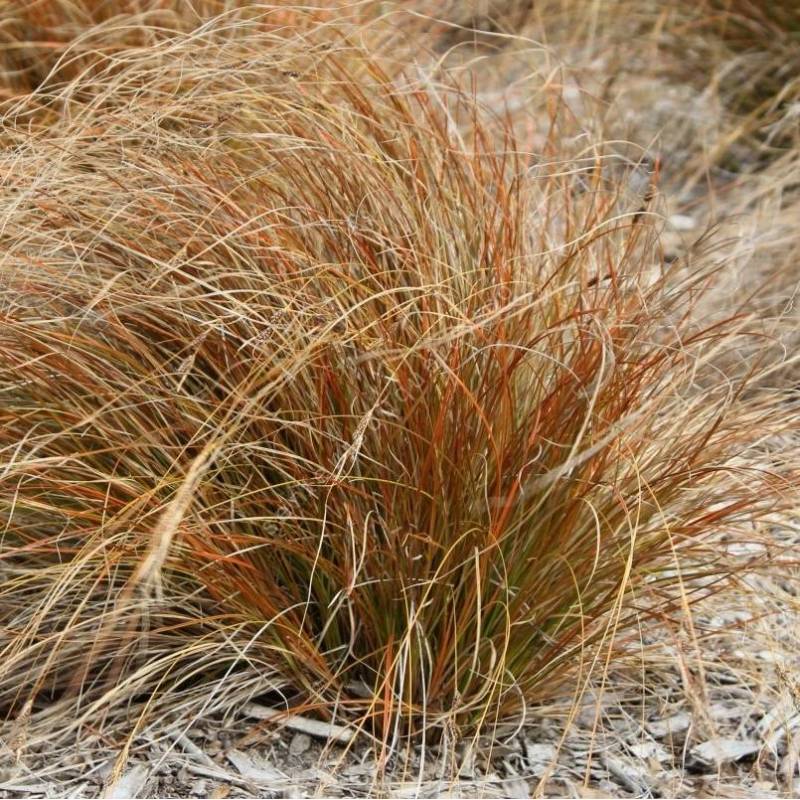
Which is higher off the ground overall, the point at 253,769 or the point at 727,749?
the point at 253,769

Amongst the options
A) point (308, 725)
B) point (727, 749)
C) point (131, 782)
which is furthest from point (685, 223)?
point (131, 782)

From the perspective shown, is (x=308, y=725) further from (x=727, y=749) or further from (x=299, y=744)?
(x=727, y=749)

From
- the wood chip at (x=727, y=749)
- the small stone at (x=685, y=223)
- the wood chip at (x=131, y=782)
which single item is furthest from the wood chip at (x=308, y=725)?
the small stone at (x=685, y=223)

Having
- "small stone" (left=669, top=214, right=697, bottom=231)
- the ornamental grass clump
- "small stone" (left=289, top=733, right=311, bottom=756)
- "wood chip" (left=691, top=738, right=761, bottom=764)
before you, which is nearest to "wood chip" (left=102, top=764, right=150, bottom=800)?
the ornamental grass clump

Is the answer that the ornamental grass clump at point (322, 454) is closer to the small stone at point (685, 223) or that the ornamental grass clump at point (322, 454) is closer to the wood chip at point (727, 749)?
the wood chip at point (727, 749)

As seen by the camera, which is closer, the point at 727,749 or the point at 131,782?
the point at 131,782

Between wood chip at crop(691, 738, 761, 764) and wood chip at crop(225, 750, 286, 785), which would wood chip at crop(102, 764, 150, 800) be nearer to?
wood chip at crop(225, 750, 286, 785)

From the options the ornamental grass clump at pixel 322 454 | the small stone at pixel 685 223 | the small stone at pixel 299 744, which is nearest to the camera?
the ornamental grass clump at pixel 322 454
